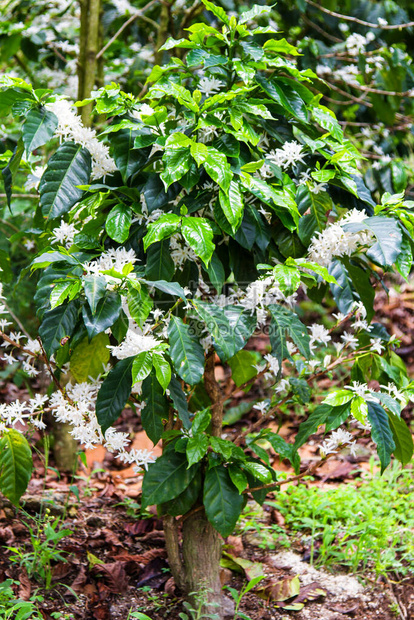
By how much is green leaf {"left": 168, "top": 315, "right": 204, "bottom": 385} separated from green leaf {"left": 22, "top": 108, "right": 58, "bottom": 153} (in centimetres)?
49

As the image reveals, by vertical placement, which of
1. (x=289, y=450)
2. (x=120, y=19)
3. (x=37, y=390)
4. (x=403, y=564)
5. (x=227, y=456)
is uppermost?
(x=120, y=19)

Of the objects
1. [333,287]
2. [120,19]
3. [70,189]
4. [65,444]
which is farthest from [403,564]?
[120,19]

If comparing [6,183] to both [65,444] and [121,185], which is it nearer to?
[121,185]

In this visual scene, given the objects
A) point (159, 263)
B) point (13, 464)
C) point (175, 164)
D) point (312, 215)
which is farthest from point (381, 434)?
point (13, 464)

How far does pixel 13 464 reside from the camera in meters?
1.45

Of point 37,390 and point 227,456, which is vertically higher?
point 227,456

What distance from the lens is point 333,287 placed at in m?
1.52

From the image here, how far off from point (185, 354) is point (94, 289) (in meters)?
0.25

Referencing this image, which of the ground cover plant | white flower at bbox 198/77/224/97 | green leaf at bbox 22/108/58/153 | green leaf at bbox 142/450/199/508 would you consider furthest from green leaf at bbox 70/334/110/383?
white flower at bbox 198/77/224/97

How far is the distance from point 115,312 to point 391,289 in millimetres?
3491

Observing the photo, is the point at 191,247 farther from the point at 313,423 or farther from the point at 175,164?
the point at 313,423

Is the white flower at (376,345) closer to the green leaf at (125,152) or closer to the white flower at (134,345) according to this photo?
the white flower at (134,345)

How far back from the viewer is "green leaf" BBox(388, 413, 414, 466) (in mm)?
1555

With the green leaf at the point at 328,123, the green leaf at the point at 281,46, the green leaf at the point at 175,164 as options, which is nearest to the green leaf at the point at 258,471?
the green leaf at the point at 175,164
